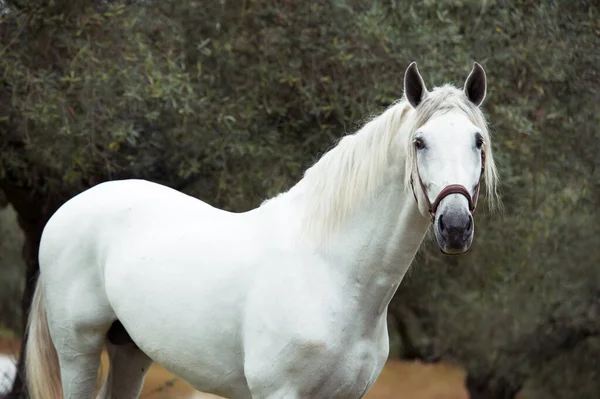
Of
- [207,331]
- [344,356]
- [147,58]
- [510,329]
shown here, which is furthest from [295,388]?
[510,329]

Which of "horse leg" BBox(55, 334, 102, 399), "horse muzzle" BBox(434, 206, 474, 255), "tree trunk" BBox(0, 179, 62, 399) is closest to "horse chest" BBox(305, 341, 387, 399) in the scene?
"horse muzzle" BBox(434, 206, 474, 255)

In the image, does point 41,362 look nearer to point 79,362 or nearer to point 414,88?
point 79,362

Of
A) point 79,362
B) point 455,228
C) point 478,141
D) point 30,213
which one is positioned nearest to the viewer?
point 455,228

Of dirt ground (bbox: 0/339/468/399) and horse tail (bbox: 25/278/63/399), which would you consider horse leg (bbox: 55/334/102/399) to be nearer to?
horse tail (bbox: 25/278/63/399)

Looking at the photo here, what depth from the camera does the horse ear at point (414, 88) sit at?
130 inches

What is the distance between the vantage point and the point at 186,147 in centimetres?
669

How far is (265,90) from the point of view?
660 cm

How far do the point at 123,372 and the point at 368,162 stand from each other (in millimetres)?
1922

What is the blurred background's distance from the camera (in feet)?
20.5

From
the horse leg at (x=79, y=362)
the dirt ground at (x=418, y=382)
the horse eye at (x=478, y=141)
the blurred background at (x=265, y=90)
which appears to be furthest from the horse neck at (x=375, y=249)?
the dirt ground at (x=418, y=382)

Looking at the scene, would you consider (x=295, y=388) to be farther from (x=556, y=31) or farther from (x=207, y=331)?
(x=556, y=31)

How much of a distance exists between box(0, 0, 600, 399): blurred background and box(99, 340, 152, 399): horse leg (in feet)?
6.19

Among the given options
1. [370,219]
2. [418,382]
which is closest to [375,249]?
[370,219]

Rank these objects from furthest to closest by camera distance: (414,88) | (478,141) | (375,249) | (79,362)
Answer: (79,362)
(375,249)
(414,88)
(478,141)
